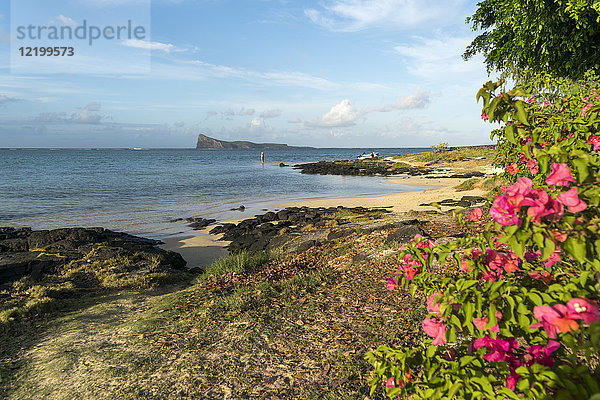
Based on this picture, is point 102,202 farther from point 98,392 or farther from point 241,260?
point 98,392

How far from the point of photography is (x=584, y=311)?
1.38 m

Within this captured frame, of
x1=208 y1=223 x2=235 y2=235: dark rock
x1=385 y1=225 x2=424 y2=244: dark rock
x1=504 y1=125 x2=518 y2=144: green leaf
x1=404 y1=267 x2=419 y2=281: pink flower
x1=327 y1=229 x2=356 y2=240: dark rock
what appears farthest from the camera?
x1=208 y1=223 x2=235 y2=235: dark rock

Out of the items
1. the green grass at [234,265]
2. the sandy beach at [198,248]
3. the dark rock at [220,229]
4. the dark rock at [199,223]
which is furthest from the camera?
the dark rock at [199,223]

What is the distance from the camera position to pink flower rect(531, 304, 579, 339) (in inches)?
54.4

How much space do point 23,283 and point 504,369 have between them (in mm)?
9744

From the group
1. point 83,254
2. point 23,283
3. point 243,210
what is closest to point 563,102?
point 23,283

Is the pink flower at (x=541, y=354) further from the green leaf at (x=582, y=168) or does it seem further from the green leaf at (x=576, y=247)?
the green leaf at (x=582, y=168)

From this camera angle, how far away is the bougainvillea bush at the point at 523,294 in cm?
147

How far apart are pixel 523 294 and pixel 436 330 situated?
0.47 m

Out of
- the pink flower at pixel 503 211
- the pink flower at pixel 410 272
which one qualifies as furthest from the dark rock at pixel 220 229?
the pink flower at pixel 503 211

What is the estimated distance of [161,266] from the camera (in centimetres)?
938

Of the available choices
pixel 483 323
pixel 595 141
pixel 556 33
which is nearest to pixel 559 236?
pixel 483 323

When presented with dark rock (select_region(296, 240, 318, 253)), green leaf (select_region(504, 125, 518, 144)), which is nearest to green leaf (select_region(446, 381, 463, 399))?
green leaf (select_region(504, 125, 518, 144))

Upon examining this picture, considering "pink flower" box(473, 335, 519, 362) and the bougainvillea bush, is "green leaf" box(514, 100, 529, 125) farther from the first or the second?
"pink flower" box(473, 335, 519, 362)
